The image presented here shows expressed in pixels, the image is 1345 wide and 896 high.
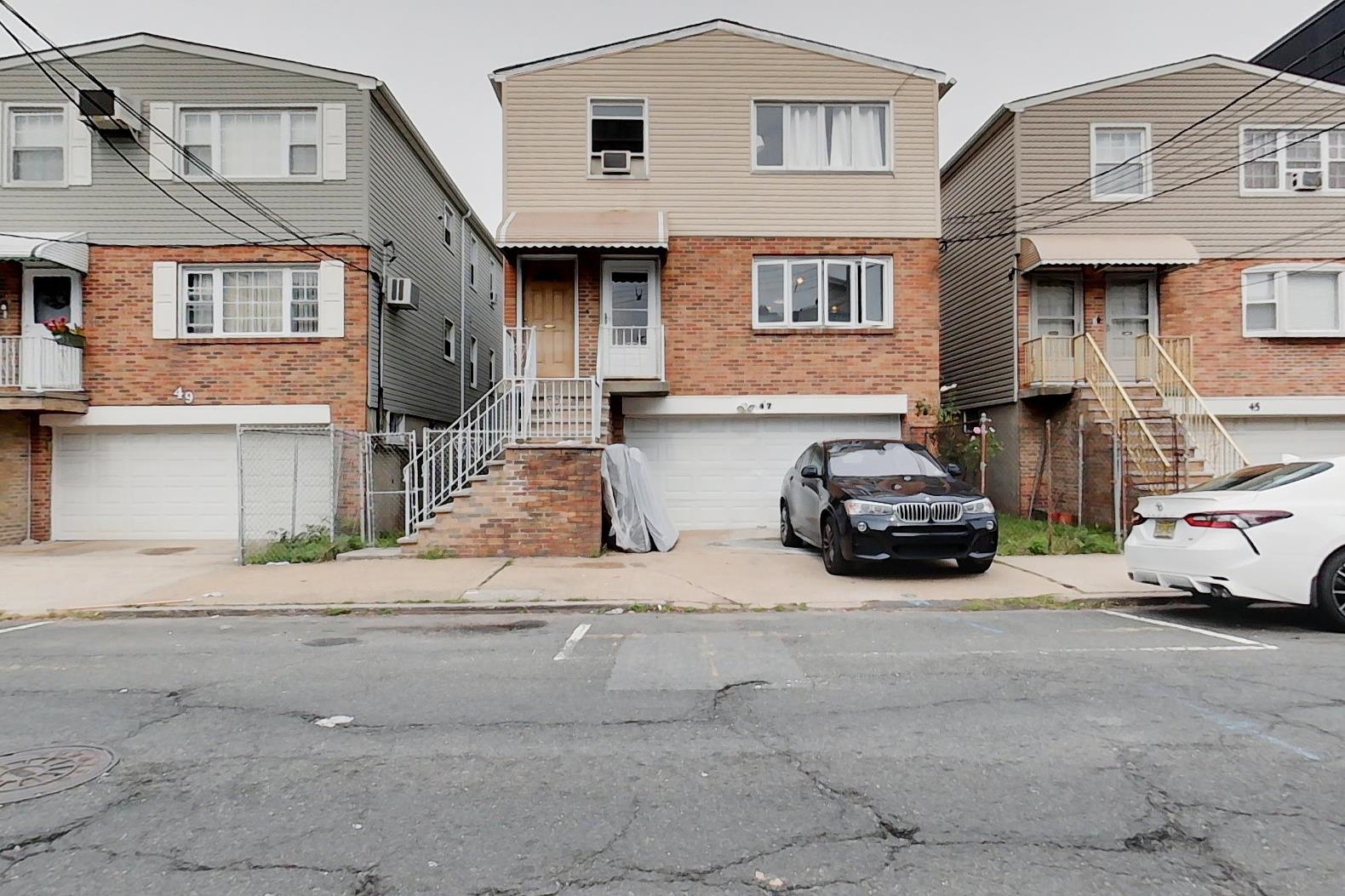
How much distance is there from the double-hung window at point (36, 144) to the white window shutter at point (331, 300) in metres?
4.88

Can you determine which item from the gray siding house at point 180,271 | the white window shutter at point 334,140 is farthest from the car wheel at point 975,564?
the white window shutter at point 334,140

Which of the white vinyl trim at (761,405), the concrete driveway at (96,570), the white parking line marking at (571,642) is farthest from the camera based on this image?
the white vinyl trim at (761,405)

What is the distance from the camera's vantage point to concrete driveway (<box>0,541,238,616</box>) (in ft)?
29.2

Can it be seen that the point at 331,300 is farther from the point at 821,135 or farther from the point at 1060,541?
the point at 1060,541

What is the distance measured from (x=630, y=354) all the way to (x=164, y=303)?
807cm

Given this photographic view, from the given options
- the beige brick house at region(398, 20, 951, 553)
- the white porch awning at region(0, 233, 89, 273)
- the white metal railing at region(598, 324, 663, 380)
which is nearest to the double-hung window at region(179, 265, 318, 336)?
the white porch awning at region(0, 233, 89, 273)

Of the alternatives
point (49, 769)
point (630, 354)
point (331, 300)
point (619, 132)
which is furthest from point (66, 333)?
point (49, 769)

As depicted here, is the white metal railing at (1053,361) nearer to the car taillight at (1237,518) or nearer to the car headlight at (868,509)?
the car headlight at (868,509)

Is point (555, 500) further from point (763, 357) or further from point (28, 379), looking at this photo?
point (28, 379)

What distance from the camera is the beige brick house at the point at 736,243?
14.9m

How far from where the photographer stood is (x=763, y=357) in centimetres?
1493

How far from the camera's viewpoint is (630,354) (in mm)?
14719

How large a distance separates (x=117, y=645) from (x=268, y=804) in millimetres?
4332

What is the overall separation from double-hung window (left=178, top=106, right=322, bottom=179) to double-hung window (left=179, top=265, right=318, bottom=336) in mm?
1716
